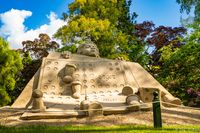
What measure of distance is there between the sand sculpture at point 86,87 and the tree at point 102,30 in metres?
6.00

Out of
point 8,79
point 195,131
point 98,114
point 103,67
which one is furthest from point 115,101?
point 8,79

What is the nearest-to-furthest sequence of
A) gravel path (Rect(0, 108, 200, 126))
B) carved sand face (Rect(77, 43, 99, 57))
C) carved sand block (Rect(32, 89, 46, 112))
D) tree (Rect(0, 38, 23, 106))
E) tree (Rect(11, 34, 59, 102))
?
gravel path (Rect(0, 108, 200, 126)) < carved sand block (Rect(32, 89, 46, 112)) < carved sand face (Rect(77, 43, 99, 57)) < tree (Rect(0, 38, 23, 106)) < tree (Rect(11, 34, 59, 102))

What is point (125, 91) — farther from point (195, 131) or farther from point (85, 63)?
point (195, 131)

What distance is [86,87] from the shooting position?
1188 cm

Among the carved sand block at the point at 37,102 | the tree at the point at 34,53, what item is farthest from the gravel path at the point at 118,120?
the tree at the point at 34,53

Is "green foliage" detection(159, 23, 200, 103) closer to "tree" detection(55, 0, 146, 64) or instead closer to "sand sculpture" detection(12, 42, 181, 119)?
"sand sculpture" detection(12, 42, 181, 119)

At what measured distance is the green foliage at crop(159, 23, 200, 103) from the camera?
13.3 metres

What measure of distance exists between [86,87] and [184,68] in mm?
5607

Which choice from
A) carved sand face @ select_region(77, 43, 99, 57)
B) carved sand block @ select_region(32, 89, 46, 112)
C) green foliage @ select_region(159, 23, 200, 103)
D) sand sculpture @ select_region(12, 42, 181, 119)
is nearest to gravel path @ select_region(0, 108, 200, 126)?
sand sculpture @ select_region(12, 42, 181, 119)

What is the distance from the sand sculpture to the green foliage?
1.68m

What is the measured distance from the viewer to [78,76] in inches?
480

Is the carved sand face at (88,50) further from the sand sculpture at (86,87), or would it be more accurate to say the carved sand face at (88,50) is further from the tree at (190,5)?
the tree at (190,5)

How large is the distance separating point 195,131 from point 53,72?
21.5 ft

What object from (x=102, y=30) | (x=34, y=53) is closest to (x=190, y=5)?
(x=102, y=30)
